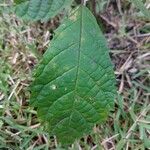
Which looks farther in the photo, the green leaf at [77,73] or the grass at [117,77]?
the grass at [117,77]

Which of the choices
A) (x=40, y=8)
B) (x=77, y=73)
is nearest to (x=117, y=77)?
(x=77, y=73)

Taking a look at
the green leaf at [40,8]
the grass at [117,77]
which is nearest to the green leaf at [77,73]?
the green leaf at [40,8]

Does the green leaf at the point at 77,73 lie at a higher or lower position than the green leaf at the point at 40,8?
lower

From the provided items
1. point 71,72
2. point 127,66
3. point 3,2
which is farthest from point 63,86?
point 3,2

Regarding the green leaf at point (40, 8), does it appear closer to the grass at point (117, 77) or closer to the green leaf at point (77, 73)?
the green leaf at point (77, 73)

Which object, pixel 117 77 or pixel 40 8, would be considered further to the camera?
pixel 117 77

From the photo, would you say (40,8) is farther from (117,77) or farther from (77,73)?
(117,77)
